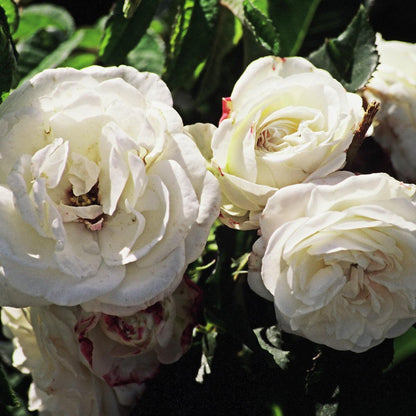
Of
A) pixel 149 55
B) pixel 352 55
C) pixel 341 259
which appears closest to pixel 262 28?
pixel 352 55

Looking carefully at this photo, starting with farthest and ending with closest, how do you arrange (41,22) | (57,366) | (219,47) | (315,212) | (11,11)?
(41,22) < (219,47) < (11,11) < (57,366) < (315,212)

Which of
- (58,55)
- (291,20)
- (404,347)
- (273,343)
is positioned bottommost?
(404,347)

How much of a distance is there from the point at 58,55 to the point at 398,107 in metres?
0.46

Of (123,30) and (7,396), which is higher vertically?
(123,30)

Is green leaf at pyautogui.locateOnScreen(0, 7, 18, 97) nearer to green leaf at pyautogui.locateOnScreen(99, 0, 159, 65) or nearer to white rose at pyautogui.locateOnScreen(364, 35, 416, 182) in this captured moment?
green leaf at pyautogui.locateOnScreen(99, 0, 159, 65)

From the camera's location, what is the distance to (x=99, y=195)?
610mm

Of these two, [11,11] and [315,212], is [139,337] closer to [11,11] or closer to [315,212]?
[315,212]

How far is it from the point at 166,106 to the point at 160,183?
79 millimetres

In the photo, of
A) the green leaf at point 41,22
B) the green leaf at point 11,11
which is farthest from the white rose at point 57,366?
the green leaf at point 41,22

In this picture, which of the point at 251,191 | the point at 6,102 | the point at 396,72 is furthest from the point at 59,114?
the point at 396,72

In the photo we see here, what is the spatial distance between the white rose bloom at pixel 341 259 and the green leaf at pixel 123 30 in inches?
13.7

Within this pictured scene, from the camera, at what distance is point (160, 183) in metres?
0.57

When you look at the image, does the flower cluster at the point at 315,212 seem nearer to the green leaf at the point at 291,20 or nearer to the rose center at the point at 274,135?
the rose center at the point at 274,135

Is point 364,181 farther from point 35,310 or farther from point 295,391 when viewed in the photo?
point 35,310
